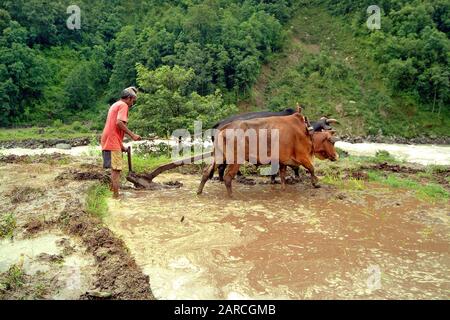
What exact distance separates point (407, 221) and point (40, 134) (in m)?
35.0

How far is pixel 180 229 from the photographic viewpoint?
665cm

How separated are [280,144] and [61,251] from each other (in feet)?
15.2

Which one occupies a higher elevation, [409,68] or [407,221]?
[409,68]

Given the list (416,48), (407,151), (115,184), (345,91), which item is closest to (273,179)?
(115,184)

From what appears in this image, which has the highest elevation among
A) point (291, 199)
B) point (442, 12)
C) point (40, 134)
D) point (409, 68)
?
point (442, 12)

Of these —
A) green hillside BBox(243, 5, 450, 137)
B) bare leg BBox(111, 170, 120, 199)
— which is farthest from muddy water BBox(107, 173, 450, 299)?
green hillside BBox(243, 5, 450, 137)

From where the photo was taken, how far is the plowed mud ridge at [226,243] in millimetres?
4812

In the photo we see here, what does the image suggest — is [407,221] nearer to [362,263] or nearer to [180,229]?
[362,263]

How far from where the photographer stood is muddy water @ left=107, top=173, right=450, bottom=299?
4.85 meters

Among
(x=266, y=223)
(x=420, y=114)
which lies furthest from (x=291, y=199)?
(x=420, y=114)

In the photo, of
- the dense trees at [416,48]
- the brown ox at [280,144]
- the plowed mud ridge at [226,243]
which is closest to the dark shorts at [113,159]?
the plowed mud ridge at [226,243]

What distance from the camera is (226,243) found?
6105 millimetres

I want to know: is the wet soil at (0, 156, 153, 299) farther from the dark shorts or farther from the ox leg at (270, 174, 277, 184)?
the ox leg at (270, 174, 277, 184)

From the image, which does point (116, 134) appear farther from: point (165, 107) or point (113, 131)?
point (165, 107)
